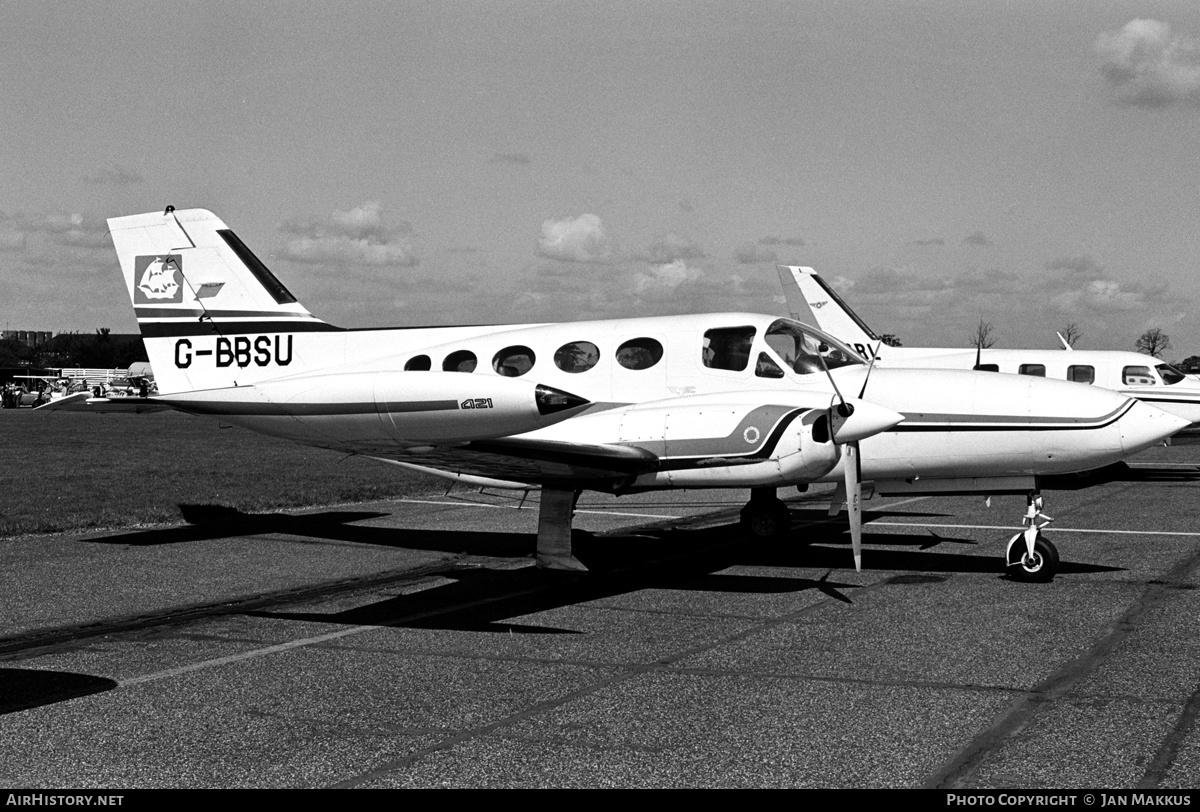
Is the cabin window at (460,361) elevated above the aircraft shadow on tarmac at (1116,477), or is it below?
above

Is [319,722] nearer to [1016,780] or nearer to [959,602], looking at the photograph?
[1016,780]

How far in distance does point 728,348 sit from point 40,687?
289 inches

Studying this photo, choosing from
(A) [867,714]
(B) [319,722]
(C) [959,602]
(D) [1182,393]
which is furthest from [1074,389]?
(D) [1182,393]

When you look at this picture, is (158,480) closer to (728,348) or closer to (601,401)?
(601,401)

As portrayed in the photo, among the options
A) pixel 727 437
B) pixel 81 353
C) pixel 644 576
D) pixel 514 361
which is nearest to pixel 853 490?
pixel 727 437

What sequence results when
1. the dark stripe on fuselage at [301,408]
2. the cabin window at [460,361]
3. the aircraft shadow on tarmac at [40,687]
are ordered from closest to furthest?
the aircraft shadow on tarmac at [40,687]
the dark stripe on fuselage at [301,408]
the cabin window at [460,361]

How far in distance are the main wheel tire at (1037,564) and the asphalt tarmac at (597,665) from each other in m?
0.25

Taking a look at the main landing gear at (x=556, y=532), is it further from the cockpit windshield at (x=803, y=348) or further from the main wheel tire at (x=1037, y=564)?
the main wheel tire at (x=1037, y=564)

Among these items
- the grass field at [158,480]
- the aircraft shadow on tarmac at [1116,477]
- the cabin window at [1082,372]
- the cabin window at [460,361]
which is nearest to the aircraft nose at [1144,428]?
the cabin window at [460,361]

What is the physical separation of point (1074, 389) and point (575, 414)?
16.6 feet

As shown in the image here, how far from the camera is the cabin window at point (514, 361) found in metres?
12.5

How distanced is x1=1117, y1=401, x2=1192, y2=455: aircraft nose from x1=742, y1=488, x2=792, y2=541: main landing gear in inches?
175

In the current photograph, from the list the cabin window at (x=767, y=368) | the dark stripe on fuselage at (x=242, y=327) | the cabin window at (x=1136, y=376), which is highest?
the dark stripe on fuselage at (x=242, y=327)

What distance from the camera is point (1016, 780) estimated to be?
5.13 metres
